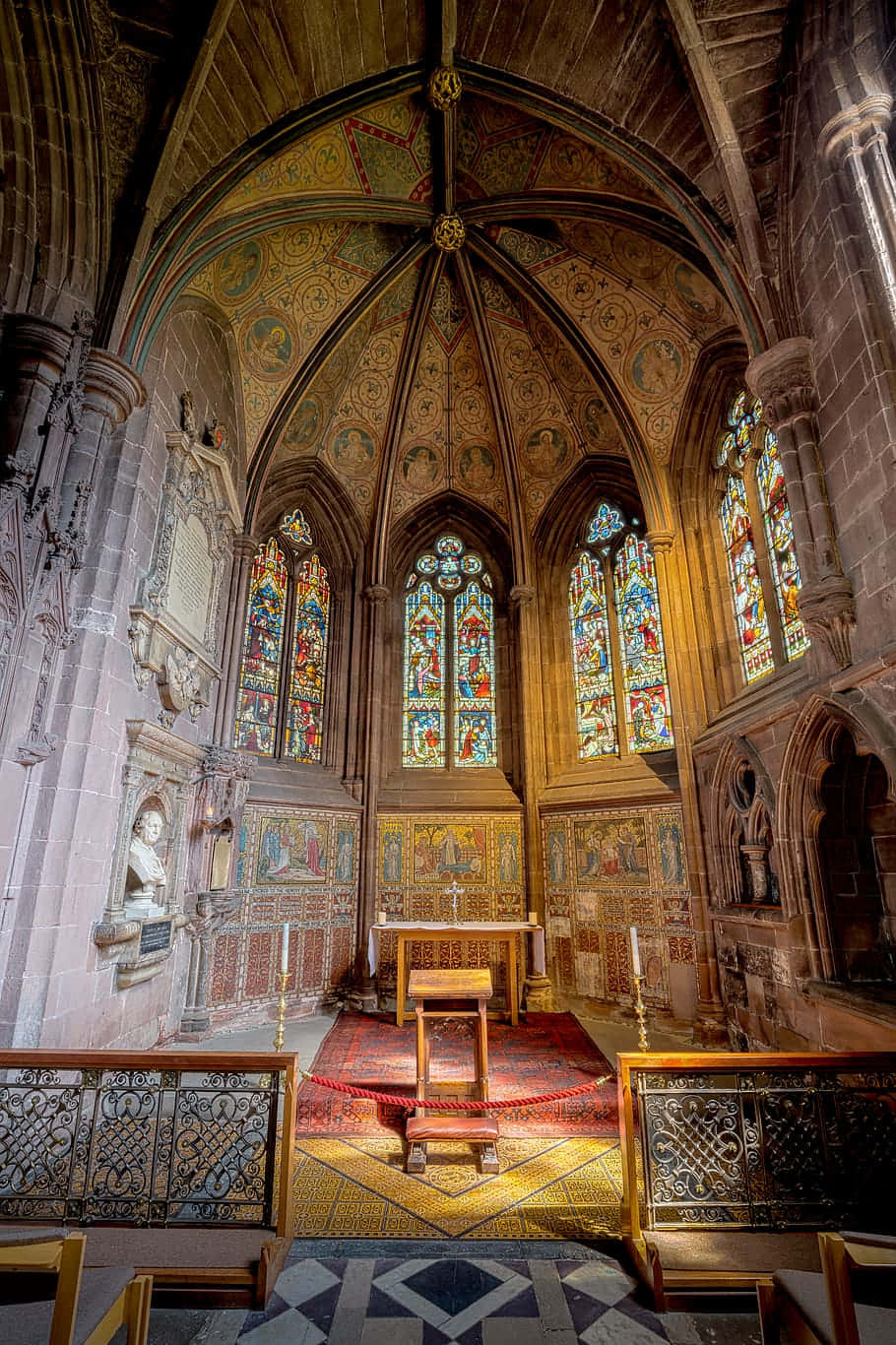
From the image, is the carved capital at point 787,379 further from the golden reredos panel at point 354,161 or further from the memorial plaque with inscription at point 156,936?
the memorial plaque with inscription at point 156,936

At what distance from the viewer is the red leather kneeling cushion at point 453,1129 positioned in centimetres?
528

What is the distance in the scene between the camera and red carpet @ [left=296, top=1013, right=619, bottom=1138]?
20.3 ft

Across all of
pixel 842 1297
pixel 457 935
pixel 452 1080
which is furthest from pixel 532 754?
pixel 842 1297

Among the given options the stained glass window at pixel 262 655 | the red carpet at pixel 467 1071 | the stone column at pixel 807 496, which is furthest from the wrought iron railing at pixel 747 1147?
the stained glass window at pixel 262 655

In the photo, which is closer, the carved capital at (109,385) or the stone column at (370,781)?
the carved capital at (109,385)

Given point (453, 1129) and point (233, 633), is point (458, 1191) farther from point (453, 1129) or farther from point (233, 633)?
point (233, 633)

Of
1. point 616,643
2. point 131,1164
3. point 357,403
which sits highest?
point 357,403

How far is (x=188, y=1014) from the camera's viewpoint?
8703mm

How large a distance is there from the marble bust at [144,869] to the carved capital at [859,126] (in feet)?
30.0

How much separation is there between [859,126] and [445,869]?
10713 mm

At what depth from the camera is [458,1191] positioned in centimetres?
492

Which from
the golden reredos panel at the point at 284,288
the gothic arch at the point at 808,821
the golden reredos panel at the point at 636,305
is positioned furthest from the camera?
the golden reredos panel at the point at 284,288

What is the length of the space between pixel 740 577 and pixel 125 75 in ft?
30.4

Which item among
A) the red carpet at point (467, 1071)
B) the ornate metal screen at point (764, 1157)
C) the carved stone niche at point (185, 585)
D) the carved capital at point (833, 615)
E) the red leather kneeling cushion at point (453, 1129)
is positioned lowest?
the red carpet at point (467, 1071)
